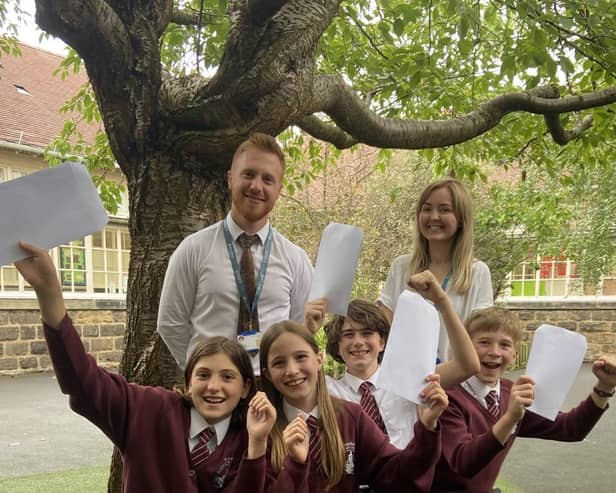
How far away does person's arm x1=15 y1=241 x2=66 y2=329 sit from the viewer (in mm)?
1404

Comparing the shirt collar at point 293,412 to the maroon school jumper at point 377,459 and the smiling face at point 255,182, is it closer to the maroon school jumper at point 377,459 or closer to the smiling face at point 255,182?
the maroon school jumper at point 377,459

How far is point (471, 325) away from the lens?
2080 millimetres

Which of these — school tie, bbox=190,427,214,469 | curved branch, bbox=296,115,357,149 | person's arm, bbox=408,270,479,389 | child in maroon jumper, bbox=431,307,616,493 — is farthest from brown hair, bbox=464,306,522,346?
curved branch, bbox=296,115,357,149

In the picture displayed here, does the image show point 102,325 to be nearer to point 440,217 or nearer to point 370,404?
point 370,404

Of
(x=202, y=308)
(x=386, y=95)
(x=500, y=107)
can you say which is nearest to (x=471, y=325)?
(x=202, y=308)

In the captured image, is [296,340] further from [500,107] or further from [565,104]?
[565,104]

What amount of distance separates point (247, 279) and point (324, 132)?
2.47m

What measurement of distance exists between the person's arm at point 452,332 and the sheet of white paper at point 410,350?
0.14 metres

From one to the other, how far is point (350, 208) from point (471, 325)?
8751 mm

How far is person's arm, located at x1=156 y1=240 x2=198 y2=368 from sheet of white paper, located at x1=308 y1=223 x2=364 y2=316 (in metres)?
0.51

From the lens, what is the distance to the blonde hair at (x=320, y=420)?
177 cm

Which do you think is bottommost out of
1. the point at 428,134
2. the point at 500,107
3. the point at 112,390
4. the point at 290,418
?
the point at 290,418

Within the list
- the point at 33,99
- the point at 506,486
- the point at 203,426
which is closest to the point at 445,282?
the point at 203,426

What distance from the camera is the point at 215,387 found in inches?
69.1
